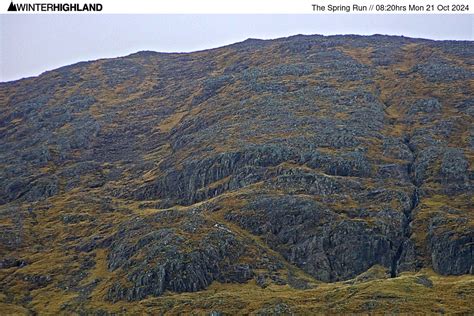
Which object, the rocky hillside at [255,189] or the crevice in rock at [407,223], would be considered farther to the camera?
the crevice in rock at [407,223]

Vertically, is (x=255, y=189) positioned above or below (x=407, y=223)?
above

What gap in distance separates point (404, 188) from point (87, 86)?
322 ft

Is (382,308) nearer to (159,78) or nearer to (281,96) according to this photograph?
(281,96)

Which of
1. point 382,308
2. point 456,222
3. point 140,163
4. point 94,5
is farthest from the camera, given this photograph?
point 140,163

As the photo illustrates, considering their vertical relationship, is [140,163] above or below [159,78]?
below

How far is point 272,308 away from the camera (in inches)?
2090

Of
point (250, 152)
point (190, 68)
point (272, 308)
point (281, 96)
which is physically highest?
point (190, 68)

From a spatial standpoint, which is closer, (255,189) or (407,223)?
(407,223)

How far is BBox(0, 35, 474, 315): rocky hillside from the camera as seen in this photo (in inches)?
2388

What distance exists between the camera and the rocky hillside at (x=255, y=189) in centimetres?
6066

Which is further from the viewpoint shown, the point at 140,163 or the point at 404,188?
the point at 140,163

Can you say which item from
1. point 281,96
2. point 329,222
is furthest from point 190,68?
point 329,222

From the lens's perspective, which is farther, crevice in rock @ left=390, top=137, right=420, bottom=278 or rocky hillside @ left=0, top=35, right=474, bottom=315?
crevice in rock @ left=390, top=137, right=420, bottom=278

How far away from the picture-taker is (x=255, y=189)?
78562mm
